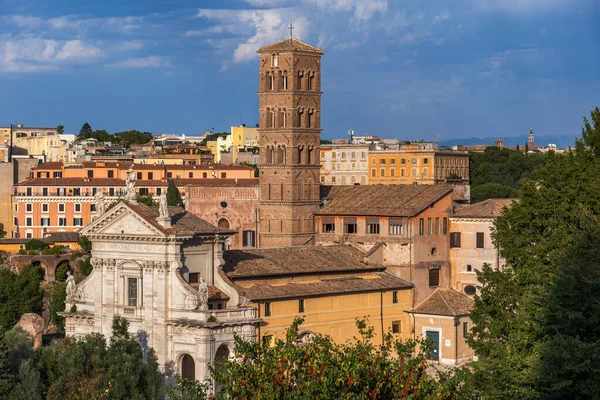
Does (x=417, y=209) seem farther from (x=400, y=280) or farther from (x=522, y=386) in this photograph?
(x=522, y=386)

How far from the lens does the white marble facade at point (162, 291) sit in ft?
176

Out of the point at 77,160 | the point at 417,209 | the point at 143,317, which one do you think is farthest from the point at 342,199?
the point at 77,160

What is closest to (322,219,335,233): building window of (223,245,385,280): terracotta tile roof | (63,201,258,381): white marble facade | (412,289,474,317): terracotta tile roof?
(223,245,385,280): terracotta tile roof

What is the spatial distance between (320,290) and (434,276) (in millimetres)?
9093

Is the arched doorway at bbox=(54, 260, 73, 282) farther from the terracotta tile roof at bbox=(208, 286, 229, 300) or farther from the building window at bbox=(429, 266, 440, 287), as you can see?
the terracotta tile roof at bbox=(208, 286, 229, 300)

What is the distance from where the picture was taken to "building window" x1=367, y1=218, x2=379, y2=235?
65.8m

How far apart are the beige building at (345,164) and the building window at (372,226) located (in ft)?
201

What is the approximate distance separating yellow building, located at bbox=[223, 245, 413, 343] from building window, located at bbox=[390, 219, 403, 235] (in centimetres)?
190

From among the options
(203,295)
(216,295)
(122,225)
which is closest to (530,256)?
(203,295)

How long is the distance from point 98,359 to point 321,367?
54.1 ft

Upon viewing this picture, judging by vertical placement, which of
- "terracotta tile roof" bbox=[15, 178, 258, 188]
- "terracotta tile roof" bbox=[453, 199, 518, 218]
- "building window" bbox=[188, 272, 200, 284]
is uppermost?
"terracotta tile roof" bbox=[15, 178, 258, 188]

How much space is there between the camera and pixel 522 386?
1491 inches

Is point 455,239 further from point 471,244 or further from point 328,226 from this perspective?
point 328,226

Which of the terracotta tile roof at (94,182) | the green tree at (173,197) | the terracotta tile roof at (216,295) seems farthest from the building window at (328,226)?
the terracotta tile roof at (94,182)
